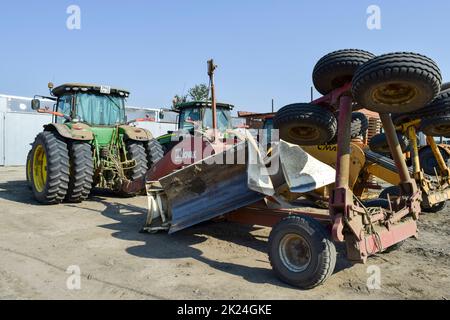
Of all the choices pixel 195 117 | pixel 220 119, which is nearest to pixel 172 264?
pixel 195 117

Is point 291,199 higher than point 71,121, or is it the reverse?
point 71,121

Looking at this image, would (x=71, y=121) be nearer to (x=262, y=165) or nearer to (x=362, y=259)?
(x=262, y=165)

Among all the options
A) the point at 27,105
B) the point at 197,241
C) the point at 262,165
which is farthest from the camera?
the point at 27,105

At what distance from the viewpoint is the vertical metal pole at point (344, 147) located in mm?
3736

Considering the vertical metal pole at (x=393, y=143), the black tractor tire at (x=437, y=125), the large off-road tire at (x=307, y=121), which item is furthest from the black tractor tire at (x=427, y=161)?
the large off-road tire at (x=307, y=121)

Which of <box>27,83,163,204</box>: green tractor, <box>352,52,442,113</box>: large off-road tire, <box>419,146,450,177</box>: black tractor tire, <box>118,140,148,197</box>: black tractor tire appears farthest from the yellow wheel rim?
<box>419,146,450,177</box>: black tractor tire

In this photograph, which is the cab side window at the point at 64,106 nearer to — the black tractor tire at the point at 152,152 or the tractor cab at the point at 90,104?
the tractor cab at the point at 90,104

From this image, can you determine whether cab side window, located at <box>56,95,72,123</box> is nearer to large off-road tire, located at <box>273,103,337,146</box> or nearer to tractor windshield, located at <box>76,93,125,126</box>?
tractor windshield, located at <box>76,93,125,126</box>

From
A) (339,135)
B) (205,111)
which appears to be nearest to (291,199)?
(339,135)

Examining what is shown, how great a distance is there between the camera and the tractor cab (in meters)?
8.42

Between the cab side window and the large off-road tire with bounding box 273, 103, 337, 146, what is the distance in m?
5.45
